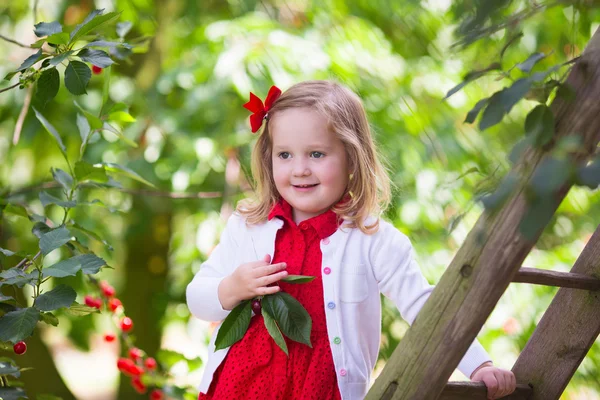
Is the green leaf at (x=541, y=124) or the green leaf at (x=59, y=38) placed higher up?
the green leaf at (x=541, y=124)

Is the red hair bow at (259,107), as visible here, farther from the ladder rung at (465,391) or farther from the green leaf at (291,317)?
the ladder rung at (465,391)

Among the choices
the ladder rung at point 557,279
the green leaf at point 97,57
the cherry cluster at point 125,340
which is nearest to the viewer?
the ladder rung at point 557,279

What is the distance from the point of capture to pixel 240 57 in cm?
206

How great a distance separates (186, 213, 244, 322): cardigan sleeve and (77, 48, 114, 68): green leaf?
419 millimetres

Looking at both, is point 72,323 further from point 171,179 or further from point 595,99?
point 595,99

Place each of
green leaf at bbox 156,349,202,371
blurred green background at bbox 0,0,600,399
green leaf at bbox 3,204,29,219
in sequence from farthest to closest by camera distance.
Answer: blurred green background at bbox 0,0,600,399 < green leaf at bbox 156,349,202,371 < green leaf at bbox 3,204,29,219

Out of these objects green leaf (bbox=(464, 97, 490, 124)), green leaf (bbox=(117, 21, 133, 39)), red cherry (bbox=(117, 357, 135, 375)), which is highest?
green leaf (bbox=(117, 21, 133, 39))

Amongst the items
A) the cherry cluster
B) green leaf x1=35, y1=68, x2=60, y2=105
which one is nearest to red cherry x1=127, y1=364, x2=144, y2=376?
the cherry cluster

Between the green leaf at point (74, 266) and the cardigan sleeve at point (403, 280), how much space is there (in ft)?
1.54

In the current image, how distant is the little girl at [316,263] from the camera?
124 cm

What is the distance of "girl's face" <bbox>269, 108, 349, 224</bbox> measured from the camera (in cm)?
130

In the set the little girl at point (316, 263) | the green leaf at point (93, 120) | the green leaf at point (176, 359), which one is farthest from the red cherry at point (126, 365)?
the green leaf at point (93, 120)

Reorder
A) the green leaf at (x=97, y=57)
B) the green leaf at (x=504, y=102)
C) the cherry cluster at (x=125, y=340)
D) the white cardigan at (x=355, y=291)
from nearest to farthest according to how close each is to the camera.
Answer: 1. the green leaf at (x=504, y=102)
2. the green leaf at (x=97, y=57)
3. the white cardigan at (x=355, y=291)
4. the cherry cluster at (x=125, y=340)

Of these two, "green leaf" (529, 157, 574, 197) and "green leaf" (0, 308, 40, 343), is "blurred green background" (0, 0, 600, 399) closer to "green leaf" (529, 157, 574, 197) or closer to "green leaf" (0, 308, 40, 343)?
"green leaf" (0, 308, 40, 343)
